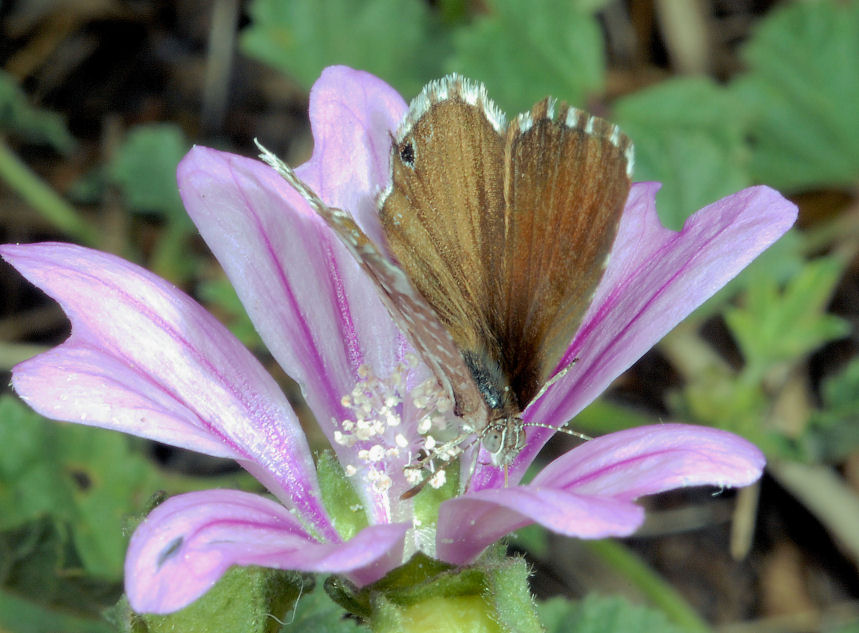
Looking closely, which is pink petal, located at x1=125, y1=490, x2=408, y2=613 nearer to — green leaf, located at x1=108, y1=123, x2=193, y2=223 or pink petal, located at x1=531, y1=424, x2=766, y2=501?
pink petal, located at x1=531, y1=424, x2=766, y2=501

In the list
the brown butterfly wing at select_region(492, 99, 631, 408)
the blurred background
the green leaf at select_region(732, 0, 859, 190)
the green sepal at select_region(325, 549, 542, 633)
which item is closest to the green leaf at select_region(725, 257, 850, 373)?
the blurred background

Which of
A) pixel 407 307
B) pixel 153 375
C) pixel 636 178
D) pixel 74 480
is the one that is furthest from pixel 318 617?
pixel 636 178

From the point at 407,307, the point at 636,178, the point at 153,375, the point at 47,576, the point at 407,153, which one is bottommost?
the point at 47,576

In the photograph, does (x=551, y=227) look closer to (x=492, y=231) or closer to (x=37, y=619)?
(x=492, y=231)

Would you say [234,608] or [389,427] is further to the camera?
[389,427]

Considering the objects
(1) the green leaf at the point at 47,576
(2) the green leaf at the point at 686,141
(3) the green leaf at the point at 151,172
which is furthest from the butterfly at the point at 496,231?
(3) the green leaf at the point at 151,172

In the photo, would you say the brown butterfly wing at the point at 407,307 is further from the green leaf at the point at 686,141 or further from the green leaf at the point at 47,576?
the green leaf at the point at 686,141

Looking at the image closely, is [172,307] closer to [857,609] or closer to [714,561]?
[714,561]
